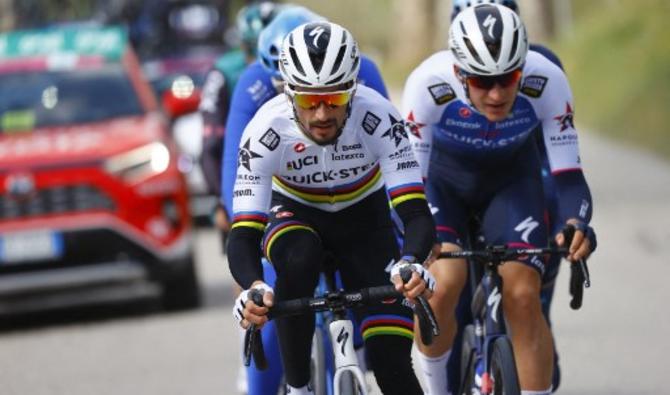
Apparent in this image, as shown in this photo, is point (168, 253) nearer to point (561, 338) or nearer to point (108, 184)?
point (108, 184)

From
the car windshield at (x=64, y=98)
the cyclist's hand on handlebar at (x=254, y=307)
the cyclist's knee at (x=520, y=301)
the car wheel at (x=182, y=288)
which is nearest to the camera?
the cyclist's hand on handlebar at (x=254, y=307)

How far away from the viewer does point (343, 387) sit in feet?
21.0

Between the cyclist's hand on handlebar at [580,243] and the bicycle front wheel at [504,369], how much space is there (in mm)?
432

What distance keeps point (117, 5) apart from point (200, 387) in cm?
2227

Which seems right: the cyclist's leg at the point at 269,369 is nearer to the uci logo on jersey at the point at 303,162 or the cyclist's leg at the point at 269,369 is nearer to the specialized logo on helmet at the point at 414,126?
the uci logo on jersey at the point at 303,162

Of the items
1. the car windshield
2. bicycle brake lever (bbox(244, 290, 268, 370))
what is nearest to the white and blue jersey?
bicycle brake lever (bbox(244, 290, 268, 370))

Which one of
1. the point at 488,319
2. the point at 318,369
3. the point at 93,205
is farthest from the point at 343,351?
the point at 93,205

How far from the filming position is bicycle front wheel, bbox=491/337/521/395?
21.7 ft

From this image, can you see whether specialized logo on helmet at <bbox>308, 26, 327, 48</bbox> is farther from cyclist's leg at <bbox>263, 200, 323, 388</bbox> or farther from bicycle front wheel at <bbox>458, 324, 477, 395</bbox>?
bicycle front wheel at <bbox>458, 324, 477, 395</bbox>

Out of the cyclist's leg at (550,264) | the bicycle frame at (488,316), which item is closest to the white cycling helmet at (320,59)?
the bicycle frame at (488,316)

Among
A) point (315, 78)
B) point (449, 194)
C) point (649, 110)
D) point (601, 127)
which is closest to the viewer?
point (315, 78)

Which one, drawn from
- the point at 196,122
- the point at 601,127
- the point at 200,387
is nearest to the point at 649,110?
the point at 601,127

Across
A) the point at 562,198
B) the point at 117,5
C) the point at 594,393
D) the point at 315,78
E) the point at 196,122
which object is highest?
the point at 117,5

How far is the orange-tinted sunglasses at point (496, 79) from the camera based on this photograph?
709 cm
